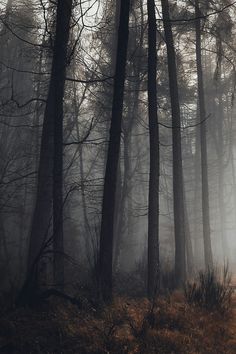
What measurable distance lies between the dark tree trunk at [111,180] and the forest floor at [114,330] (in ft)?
3.89

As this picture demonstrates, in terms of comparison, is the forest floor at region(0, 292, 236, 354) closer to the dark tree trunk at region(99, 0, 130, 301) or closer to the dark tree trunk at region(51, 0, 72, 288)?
the dark tree trunk at region(99, 0, 130, 301)

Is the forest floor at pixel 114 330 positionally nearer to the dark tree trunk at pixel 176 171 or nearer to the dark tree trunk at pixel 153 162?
the dark tree trunk at pixel 153 162

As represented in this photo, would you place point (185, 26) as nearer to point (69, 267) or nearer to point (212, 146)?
point (69, 267)

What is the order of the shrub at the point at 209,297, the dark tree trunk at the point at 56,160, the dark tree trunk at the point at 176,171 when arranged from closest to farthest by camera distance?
the shrub at the point at 209,297
the dark tree trunk at the point at 56,160
the dark tree trunk at the point at 176,171

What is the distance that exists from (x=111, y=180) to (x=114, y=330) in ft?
13.1

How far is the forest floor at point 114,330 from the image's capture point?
5.84 meters


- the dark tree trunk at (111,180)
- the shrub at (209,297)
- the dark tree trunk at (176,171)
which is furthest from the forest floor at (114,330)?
the dark tree trunk at (176,171)

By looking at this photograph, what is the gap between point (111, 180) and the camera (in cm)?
947

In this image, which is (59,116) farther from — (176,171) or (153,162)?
(176,171)

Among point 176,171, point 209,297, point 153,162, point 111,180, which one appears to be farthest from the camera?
point 176,171

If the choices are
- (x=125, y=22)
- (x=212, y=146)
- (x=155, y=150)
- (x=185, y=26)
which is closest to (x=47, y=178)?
(x=155, y=150)

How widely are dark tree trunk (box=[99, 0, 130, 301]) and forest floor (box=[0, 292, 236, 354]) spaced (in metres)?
1.19

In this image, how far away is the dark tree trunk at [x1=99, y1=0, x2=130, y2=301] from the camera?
29.5ft

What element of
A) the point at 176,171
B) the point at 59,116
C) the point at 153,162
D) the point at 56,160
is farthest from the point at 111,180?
the point at 176,171
